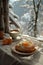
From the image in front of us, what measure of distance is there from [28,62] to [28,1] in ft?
4.02

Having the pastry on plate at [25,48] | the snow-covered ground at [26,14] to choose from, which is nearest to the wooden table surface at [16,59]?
the pastry on plate at [25,48]

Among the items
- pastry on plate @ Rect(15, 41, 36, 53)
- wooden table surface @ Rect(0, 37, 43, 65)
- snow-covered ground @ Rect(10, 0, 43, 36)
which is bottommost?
wooden table surface @ Rect(0, 37, 43, 65)

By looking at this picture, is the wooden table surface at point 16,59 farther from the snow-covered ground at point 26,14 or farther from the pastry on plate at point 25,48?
the snow-covered ground at point 26,14

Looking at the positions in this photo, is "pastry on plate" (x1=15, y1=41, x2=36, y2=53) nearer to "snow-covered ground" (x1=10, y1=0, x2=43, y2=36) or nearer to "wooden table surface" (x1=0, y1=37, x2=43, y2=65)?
"wooden table surface" (x1=0, y1=37, x2=43, y2=65)

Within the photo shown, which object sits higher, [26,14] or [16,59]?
[26,14]

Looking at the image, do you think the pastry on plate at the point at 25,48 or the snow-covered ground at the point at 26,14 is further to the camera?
the snow-covered ground at the point at 26,14

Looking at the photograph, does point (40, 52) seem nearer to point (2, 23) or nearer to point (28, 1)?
point (2, 23)

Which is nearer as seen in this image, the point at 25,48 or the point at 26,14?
the point at 25,48

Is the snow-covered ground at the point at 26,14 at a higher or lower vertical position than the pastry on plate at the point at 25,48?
higher

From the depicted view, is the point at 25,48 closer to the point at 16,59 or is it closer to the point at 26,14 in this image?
the point at 16,59

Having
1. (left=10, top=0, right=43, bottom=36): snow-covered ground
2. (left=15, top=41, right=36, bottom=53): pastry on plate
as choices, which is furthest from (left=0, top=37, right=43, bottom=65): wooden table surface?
(left=10, top=0, right=43, bottom=36): snow-covered ground

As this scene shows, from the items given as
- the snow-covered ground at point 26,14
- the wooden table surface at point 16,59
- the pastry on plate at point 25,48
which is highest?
the snow-covered ground at point 26,14

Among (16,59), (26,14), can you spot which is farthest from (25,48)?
(26,14)

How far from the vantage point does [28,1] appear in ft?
7.37
